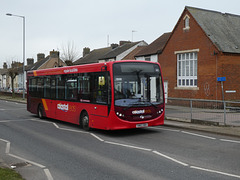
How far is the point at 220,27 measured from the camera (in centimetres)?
2497

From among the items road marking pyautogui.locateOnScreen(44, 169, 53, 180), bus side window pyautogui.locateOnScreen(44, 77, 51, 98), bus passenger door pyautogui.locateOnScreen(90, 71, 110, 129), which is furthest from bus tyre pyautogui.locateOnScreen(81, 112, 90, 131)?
road marking pyautogui.locateOnScreen(44, 169, 53, 180)

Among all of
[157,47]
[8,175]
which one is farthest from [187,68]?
[8,175]

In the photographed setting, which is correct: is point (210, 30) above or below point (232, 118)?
above

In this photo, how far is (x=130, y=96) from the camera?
1070cm

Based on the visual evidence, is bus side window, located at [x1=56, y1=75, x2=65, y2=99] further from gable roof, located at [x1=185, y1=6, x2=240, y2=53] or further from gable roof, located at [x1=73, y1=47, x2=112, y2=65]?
gable roof, located at [x1=73, y1=47, x2=112, y2=65]

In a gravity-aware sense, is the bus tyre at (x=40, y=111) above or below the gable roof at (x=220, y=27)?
below

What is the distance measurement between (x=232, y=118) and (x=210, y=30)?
13.4 m

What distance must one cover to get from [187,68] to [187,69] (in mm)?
90

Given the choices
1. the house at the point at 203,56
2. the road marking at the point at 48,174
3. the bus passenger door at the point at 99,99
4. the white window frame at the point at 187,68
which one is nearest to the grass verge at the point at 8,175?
the road marking at the point at 48,174

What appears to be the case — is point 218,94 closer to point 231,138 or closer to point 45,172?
point 231,138

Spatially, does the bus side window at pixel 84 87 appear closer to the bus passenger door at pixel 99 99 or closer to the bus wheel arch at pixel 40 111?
the bus passenger door at pixel 99 99

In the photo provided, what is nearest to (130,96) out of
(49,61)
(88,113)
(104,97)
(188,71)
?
(104,97)

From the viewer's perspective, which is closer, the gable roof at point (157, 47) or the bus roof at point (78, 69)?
the bus roof at point (78, 69)

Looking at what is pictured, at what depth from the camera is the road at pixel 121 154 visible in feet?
20.7
